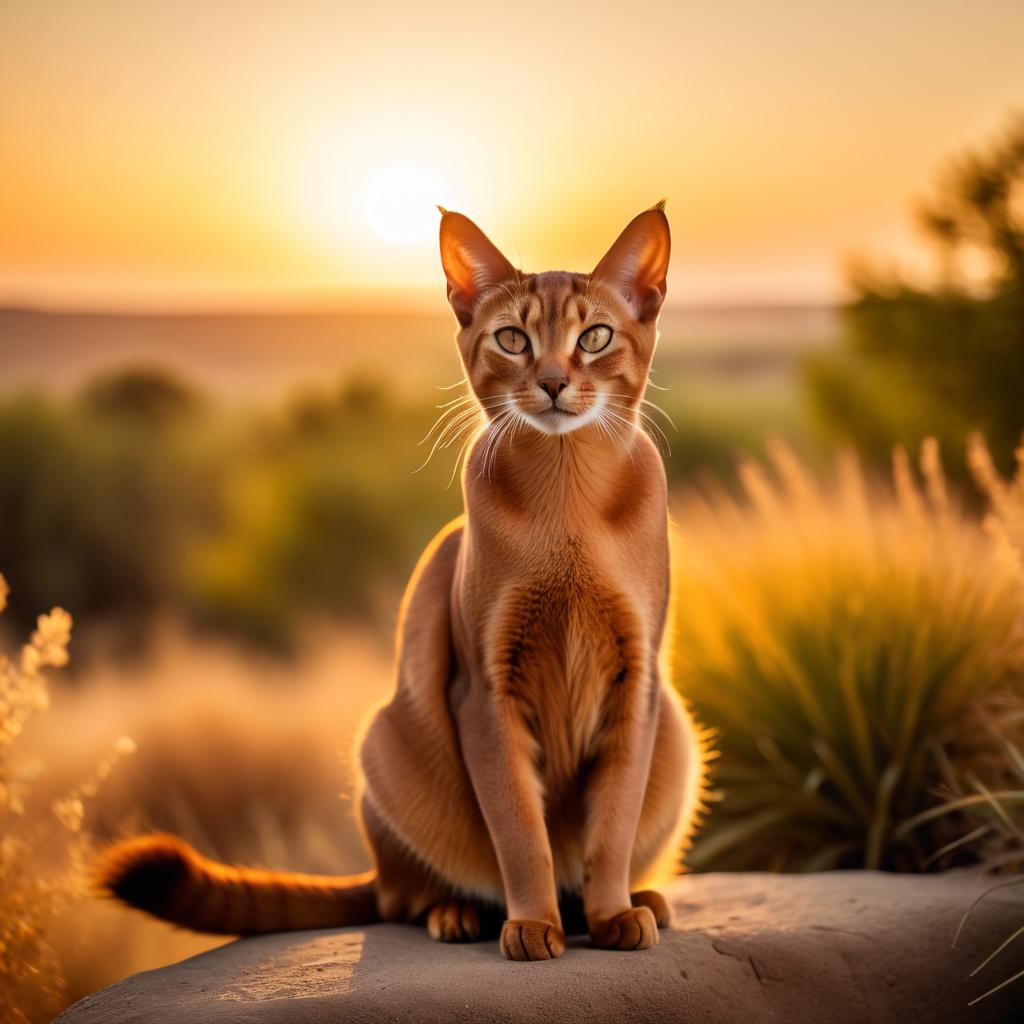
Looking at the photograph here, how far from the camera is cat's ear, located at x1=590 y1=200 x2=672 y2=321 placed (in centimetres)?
238

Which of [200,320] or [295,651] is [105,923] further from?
[200,320]

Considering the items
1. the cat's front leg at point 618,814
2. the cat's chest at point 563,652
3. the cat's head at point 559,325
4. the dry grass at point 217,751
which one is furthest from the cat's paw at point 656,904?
the dry grass at point 217,751

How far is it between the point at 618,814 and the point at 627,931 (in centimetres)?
22

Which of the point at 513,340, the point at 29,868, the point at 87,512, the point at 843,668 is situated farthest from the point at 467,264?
the point at 87,512

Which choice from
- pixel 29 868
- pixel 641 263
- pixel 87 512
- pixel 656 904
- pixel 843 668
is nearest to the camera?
pixel 641 263

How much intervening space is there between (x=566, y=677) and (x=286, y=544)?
27.3 feet

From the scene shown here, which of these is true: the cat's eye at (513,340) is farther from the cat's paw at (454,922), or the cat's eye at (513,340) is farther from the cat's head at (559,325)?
the cat's paw at (454,922)

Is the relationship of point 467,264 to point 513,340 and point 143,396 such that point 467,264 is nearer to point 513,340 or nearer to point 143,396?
point 513,340

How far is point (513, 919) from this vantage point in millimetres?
2262

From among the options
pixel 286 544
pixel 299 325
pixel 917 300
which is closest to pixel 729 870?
pixel 917 300

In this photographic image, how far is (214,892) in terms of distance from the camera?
2.57 meters

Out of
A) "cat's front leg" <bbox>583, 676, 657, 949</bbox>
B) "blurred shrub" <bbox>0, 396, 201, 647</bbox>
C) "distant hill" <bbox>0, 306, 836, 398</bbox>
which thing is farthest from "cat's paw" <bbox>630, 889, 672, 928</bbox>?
"distant hill" <bbox>0, 306, 836, 398</bbox>

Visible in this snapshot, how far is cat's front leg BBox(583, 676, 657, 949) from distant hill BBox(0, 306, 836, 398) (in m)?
9.88

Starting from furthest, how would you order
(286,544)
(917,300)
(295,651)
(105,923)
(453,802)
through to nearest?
(286,544) < (295,651) < (917,300) < (105,923) < (453,802)
